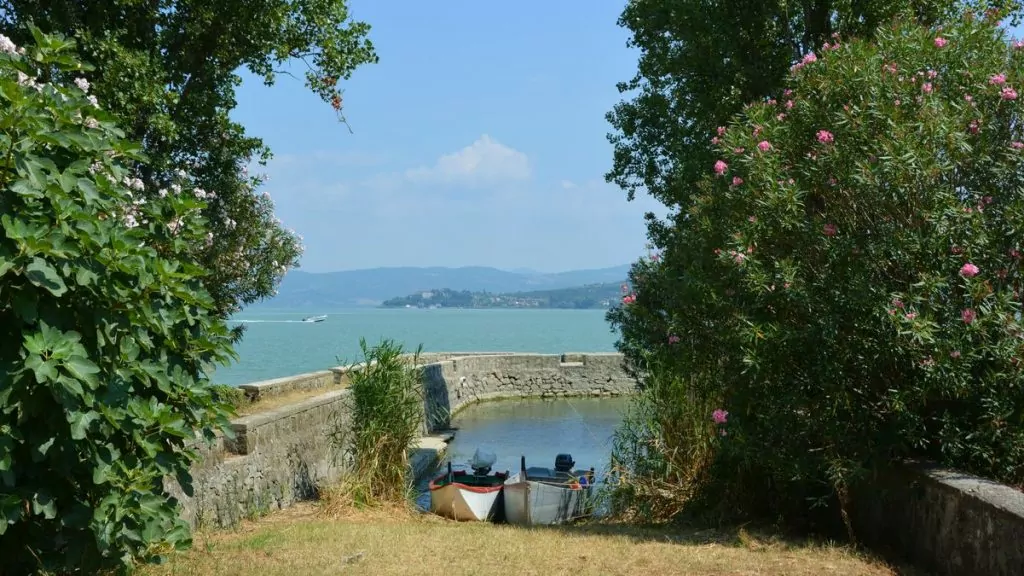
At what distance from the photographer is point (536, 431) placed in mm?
20172

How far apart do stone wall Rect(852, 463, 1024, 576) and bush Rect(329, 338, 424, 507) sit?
209 inches

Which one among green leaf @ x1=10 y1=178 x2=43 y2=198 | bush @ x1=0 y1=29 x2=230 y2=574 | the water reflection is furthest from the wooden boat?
green leaf @ x1=10 y1=178 x2=43 y2=198

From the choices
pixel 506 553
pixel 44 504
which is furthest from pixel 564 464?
pixel 44 504

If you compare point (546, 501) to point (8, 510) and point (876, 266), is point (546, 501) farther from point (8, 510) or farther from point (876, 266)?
point (8, 510)

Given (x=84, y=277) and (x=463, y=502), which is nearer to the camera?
(x=84, y=277)

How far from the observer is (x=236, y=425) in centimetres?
927

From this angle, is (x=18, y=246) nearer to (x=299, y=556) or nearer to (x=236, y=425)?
(x=299, y=556)

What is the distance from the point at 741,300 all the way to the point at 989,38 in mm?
2909

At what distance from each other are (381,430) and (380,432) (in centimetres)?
3

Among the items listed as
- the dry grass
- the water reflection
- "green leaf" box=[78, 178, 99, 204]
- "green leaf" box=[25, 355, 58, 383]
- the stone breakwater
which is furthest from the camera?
the water reflection

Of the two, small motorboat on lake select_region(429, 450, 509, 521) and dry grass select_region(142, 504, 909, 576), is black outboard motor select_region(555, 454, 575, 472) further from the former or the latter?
dry grass select_region(142, 504, 909, 576)

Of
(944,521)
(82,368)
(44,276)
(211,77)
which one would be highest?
(211,77)

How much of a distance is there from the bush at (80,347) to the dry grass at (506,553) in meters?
0.88

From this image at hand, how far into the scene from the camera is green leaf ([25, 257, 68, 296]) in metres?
4.13
